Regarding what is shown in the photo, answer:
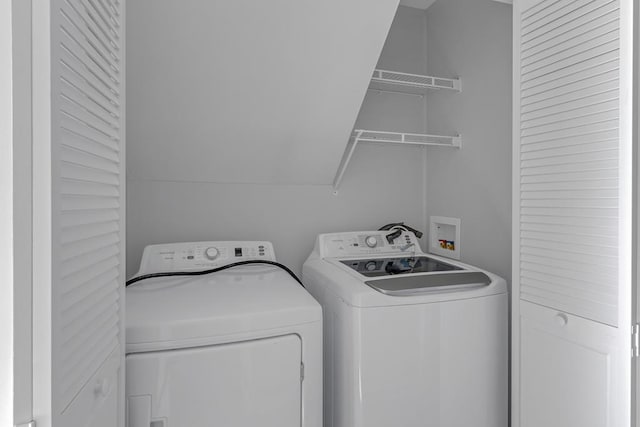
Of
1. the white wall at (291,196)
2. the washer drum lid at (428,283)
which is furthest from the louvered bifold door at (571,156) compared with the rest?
the white wall at (291,196)

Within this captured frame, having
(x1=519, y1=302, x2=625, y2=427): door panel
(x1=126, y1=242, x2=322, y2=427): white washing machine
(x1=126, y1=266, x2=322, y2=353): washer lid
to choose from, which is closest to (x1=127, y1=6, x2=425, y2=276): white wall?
(x1=126, y1=266, x2=322, y2=353): washer lid

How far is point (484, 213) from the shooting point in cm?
204

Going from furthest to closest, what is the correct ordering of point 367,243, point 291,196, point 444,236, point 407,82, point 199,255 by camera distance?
1. point 444,236
2. point 291,196
3. point 367,243
4. point 407,82
5. point 199,255

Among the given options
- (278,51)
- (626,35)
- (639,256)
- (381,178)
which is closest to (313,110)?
(278,51)

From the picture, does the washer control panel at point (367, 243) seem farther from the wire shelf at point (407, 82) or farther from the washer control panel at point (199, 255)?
the wire shelf at point (407, 82)

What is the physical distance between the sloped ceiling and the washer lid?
719mm

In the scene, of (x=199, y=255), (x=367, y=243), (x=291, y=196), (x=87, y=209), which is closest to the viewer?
(x=87, y=209)

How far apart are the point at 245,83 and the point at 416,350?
139 centimetres

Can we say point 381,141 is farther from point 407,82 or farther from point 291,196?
point 291,196

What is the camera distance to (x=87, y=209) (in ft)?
2.68

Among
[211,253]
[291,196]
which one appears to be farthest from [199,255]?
[291,196]

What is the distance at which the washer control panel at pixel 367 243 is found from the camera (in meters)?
2.12

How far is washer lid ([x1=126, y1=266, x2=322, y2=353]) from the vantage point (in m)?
1.19

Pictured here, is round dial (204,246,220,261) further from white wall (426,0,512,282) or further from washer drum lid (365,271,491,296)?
white wall (426,0,512,282)
